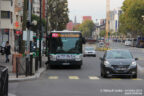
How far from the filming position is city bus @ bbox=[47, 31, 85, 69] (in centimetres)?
2764

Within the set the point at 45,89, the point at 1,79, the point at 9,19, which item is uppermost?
the point at 9,19

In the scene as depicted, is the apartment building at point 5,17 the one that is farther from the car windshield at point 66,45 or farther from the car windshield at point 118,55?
the car windshield at point 118,55

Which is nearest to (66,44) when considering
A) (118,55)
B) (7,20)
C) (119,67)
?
(118,55)

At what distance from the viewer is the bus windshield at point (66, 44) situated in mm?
27688

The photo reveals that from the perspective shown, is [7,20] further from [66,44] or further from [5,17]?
[66,44]

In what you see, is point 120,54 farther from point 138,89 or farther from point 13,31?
point 13,31

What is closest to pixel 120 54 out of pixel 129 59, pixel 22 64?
pixel 129 59

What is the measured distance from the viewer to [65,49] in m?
27.6

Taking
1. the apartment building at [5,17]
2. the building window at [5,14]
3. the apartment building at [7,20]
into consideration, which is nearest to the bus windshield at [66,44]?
the apartment building at [7,20]

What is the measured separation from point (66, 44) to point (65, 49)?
38 centimetres

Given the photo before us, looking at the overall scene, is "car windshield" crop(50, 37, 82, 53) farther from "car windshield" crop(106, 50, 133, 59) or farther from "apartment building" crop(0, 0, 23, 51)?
"apartment building" crop(0, 0, 23, 51)

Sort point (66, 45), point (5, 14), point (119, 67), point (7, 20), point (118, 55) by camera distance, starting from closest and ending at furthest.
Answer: point (119, 67) → point (118, 55) → point (66, 45) → point (5, 14) → point (7, 20)

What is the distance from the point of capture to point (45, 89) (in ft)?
48.5

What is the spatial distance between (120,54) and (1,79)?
11981 mm
